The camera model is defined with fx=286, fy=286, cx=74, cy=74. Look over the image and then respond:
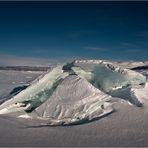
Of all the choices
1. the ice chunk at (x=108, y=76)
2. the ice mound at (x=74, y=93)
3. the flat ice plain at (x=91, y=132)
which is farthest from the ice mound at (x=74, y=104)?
the ice chunk at (x=108, y=76)

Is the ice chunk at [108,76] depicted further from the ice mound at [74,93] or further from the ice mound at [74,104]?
the ice mound at [74,104]

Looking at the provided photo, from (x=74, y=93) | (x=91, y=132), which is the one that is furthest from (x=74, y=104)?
(x=91, y=132)

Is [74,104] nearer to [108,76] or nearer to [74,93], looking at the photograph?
[74,93]

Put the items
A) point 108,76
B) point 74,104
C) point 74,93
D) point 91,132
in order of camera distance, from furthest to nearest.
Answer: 1. point 108,76
2. point 74,93
3. point 74,104
4. point 91,132

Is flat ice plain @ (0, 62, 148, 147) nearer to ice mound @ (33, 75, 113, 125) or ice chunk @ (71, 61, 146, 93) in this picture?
ice mound @ (33, 75, 113, 125)

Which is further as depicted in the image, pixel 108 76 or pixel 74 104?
pixel 108 76

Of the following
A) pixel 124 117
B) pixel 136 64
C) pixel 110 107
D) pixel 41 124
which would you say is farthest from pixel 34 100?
pixel 136 64
